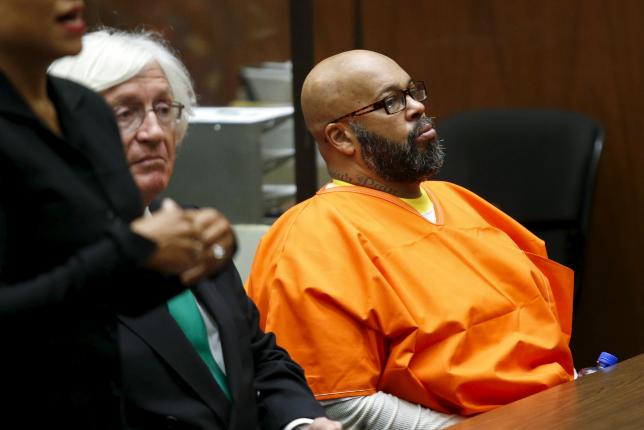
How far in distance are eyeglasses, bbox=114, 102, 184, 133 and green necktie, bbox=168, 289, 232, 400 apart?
1.35ft

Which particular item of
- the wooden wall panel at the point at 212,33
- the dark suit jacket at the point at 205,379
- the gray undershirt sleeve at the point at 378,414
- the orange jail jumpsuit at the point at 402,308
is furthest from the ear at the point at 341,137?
the wooden wall panel at the point at 212,33

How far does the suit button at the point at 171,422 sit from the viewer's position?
1.64 m

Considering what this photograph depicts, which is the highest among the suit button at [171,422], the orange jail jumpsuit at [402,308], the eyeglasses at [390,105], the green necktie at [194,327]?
the eyeglasses at [390,105]

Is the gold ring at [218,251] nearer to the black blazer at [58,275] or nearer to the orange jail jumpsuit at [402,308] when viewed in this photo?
the black blazer at [58,275]

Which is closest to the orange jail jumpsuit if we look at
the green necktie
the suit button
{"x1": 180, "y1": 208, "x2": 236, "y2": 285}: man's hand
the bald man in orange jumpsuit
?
the bald man in orange jumpsuit

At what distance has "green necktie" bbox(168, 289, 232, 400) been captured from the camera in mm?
1750

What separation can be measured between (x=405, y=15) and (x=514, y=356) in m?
1.83

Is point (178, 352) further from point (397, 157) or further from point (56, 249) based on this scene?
point (397, 157)

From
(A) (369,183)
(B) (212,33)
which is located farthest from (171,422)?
(B) (212,33)

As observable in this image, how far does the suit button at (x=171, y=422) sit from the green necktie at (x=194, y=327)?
11 cm

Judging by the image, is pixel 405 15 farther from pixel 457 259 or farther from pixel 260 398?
pixel 260 398

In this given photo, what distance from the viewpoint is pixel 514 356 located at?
219 centimetres

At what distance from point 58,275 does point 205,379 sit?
70 centimetres

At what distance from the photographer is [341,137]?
8.06 ft
